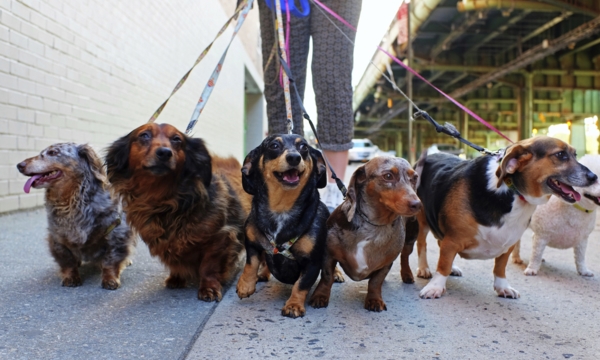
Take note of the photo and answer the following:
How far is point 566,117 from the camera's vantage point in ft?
103

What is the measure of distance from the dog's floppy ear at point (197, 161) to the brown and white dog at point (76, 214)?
0.64 meters

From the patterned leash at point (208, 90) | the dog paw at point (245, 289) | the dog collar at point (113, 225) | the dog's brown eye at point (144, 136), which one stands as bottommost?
the dog paw at point (245, 289)

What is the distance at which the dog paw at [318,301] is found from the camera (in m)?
2.39

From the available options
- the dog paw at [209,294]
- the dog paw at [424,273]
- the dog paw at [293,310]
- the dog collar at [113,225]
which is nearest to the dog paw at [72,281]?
the dog collar at [113,225]

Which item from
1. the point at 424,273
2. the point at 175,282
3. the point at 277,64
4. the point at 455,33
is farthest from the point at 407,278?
the point at 455,33

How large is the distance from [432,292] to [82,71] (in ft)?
16.9

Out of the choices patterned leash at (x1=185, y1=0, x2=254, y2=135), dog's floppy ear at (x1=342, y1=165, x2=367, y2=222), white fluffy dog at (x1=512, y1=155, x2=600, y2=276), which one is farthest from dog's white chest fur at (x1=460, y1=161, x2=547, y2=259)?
patterned leash at (x1=185, y1=0, x2=254, y2=135)

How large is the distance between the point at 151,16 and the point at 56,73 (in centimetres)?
356

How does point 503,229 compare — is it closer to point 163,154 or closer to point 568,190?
point 568,190

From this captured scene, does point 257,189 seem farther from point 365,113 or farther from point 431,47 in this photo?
point 365,113

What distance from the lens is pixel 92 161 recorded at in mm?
3004

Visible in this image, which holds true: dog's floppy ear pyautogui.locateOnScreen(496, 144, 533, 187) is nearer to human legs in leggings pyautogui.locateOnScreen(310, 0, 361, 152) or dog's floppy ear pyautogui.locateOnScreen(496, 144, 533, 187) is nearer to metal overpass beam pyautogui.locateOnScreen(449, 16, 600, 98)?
human legs in leggings pyautogui.locateOnScreen(310, 0, 361, 152)

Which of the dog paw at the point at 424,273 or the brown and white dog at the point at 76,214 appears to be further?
the dog paw at the point at 424,273

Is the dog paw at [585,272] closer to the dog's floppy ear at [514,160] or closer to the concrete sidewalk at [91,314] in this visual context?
the dog's floppy ear at [514,160]
